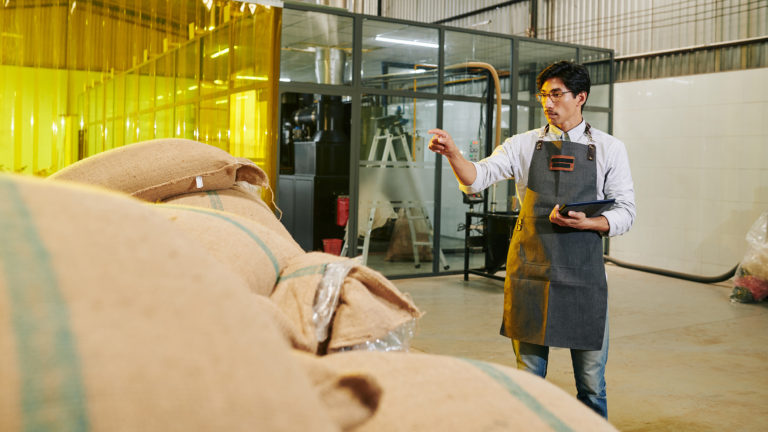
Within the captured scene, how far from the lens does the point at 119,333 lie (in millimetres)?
432

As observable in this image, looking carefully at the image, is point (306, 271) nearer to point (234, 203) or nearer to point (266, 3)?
point (234, 203)

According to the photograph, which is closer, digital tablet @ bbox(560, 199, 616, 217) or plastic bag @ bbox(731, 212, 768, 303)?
digital tablet @ bbox(560, 199, 616, 217)

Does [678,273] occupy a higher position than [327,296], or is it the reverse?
[327,296]

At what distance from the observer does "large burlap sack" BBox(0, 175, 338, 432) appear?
1.34ft

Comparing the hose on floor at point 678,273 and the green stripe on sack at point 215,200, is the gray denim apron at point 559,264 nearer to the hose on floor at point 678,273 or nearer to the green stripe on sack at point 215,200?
the green stripe on sack at point 215,200

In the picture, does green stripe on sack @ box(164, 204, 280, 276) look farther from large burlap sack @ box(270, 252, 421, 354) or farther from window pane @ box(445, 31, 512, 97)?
window pane @ box(445, 31, 512, 97)

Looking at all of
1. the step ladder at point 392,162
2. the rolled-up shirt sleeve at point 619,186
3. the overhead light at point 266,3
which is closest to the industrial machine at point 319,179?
the step ladder at point 392,162

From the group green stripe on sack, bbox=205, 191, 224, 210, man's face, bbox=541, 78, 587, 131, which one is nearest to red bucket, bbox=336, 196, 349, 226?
man's face, bbox=541, 78, 587, 131

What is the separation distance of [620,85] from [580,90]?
6.37 m

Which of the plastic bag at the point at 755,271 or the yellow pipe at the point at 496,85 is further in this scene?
the yellow pipe at the point at 496,85

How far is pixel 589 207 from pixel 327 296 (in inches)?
58.8

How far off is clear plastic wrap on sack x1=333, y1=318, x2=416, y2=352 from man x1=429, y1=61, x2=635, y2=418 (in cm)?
123

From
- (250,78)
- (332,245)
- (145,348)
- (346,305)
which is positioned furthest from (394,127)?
(145,348)

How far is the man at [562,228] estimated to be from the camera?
94.3 inches
